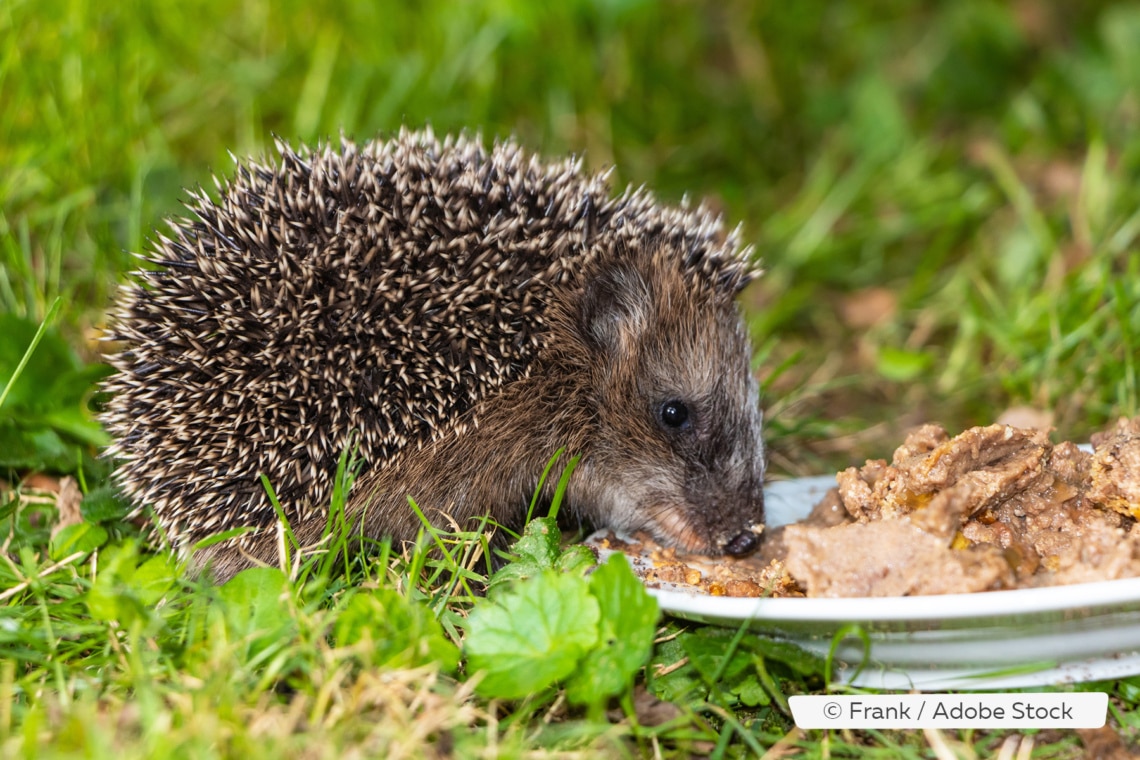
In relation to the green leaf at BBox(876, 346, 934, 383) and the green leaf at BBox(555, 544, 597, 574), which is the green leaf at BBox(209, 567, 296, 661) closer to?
the green leaf at BBox(555, 544, 597, 574)

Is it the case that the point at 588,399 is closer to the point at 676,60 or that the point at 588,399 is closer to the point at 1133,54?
the point at 676,60

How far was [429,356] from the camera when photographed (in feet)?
12.3

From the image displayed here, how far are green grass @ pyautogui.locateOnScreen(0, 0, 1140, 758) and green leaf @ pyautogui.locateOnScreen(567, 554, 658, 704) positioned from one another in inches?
4.1

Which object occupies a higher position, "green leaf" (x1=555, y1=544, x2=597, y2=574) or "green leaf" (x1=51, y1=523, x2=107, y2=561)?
"green leaf" (x1=555, y1=544, x2=597, y2=574)

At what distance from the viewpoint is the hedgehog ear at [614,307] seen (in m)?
4.09

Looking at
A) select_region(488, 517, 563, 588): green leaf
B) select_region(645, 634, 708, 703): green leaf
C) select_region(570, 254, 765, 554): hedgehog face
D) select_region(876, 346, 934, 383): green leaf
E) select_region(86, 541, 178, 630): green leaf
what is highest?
select_region(876, 346, 934, 383): green leaf

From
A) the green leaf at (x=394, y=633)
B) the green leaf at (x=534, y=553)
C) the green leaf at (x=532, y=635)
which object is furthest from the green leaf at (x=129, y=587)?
the green leaf at (x=534, y=553)

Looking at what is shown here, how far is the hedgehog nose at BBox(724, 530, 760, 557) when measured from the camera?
412 centimetres

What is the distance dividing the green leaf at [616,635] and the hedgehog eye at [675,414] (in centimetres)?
116

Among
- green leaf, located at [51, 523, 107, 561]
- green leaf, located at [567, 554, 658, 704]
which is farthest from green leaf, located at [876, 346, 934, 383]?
green leaf, located at [51, 523, 107, 561]

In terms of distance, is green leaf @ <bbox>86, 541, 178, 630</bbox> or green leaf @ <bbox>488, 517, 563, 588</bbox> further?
green leaf @ <bbox>488, 517, 563, 588</bbox>

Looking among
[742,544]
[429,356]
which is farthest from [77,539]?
[742,544]

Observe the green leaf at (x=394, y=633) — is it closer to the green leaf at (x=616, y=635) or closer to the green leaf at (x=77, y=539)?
the green leaf at (x=616, y=635)

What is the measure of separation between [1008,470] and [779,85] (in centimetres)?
502
